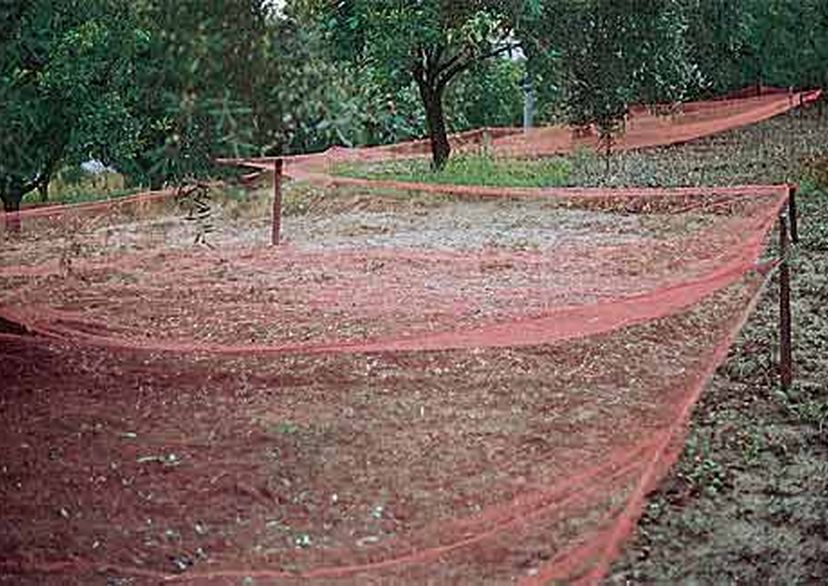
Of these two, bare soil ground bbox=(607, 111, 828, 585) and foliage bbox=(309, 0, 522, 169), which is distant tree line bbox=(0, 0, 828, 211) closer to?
foliage bbox=(309, 0, 522, 169)

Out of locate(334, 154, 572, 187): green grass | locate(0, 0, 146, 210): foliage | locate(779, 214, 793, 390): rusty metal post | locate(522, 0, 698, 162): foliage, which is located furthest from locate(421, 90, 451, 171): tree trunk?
locate(0, 0, 146, 210): foliage

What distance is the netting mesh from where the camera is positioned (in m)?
3.11

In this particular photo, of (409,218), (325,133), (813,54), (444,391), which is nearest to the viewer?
(325,133)

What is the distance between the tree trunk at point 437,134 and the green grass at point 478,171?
0.10 meters

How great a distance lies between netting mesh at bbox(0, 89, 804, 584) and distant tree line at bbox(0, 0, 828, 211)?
24.8 inches

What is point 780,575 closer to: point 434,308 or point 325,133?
point 325,133

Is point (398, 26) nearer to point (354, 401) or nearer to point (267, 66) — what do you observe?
point (267, 66)

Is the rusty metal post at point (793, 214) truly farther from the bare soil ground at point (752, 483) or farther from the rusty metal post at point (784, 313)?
the rusty metal post at point (784, 313)

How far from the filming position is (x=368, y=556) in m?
3.04

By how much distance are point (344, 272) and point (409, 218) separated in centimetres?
249

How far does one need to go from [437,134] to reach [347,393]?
22.3 feet

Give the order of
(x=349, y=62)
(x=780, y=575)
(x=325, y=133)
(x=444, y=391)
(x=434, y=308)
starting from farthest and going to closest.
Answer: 1. (x=434, y=308)
2. (x=444, y=391)
3. (x=780, y=575)
4. (x=349, y=62)
5. (x=325, y=133)

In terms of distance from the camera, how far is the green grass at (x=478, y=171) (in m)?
10.7

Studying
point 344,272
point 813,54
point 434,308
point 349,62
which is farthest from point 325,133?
point 813,54
